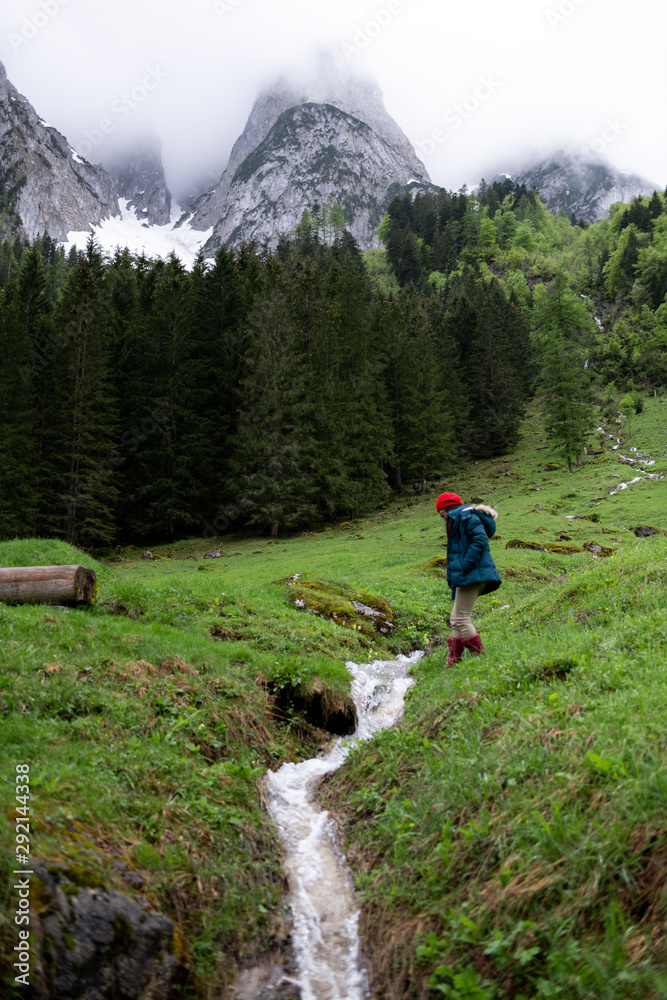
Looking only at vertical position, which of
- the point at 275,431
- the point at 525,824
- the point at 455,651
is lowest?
the point at 455,651

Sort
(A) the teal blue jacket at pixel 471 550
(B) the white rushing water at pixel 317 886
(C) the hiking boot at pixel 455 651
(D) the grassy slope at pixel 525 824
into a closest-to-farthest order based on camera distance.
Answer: (D) the grassy slope at pixel 525 824
(B) the white rushing water at pixel 317 886
(A) the teal blue jacket at pixel 471 550
(C) the hiking boot at pixel 455 651

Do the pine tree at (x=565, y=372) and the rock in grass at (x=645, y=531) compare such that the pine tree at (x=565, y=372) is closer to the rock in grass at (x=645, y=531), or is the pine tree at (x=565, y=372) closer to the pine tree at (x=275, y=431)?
the rock in grass at (x=645, y=531)

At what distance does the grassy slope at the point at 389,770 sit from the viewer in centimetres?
380

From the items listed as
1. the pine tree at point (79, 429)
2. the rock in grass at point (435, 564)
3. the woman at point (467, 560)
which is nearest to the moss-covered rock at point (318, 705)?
the woman at point (467, 560)

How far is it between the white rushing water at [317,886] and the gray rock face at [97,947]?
3.90ft

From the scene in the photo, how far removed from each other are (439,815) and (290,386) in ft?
133

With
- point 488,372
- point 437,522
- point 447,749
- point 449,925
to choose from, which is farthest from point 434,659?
point 488,372

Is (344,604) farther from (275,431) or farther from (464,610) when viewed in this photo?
(275,431)

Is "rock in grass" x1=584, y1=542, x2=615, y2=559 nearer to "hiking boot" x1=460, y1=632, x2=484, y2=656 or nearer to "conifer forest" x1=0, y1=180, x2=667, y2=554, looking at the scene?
"hiking boot" x1=460, y1=632, x2=484, y2=656

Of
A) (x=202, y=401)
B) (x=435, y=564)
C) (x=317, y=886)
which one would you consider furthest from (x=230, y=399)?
(x=317, y=886)

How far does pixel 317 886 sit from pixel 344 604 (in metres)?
9.41

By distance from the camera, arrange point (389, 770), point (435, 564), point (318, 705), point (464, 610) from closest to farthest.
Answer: point (389, 770) → point (318, 705) → point (464, 610) → point (435, 564)

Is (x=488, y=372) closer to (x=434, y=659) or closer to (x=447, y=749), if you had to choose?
(x=434, y=659)

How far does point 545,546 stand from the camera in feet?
82.7
